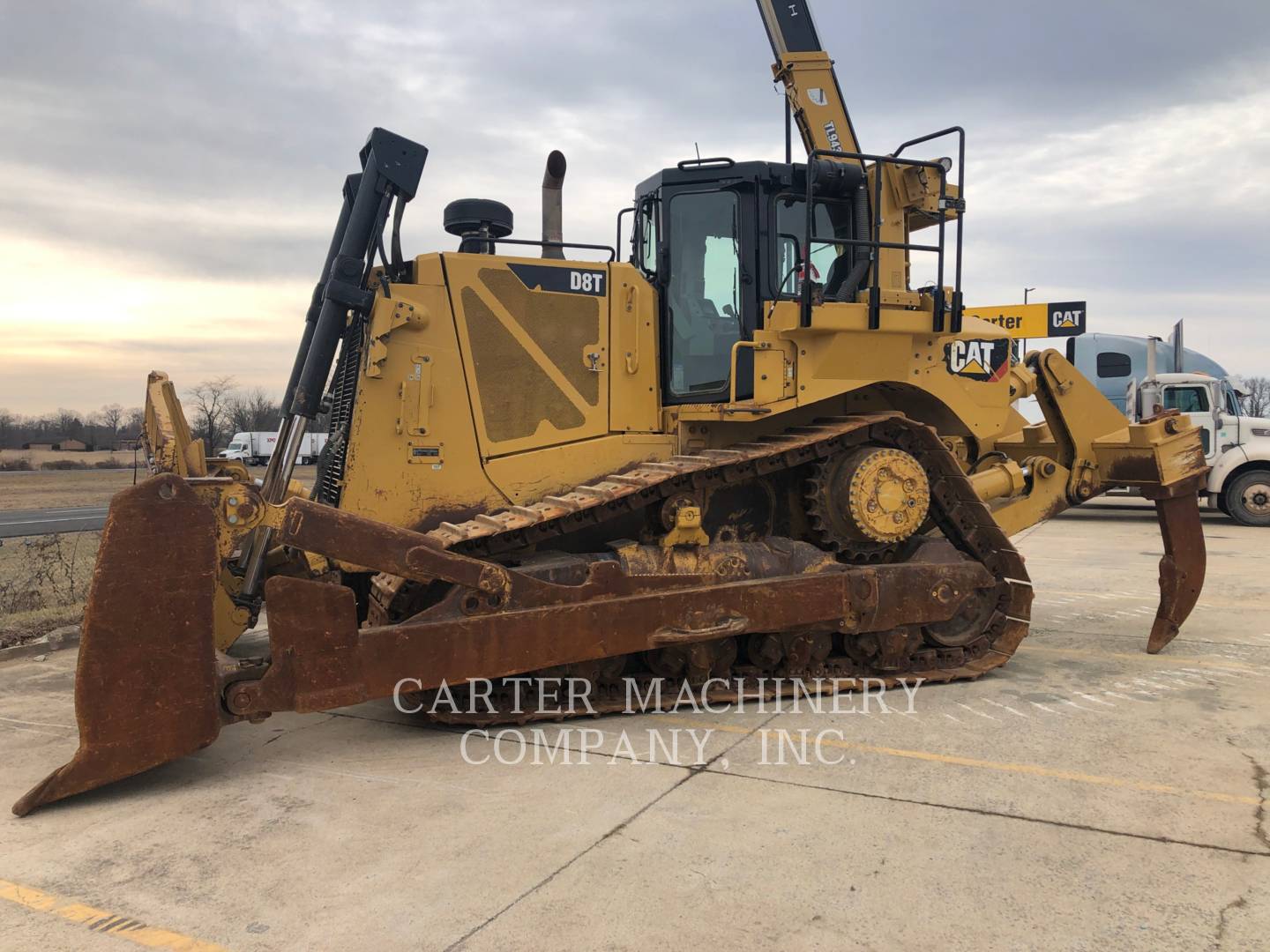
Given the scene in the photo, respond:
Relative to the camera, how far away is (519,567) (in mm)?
5270

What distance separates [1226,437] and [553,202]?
16.1 m

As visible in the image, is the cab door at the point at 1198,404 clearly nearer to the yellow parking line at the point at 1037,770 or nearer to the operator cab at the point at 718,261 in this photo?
the operator cab at the point at 718,261

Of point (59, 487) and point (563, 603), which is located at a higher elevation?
point (563, 603)

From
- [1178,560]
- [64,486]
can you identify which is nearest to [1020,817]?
[1178,560]

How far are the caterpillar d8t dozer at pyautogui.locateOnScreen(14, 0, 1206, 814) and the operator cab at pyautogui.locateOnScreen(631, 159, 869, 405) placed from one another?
0.06ft

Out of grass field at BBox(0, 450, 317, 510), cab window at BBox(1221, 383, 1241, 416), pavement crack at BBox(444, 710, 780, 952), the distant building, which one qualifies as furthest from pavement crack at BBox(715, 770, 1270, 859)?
the distant building

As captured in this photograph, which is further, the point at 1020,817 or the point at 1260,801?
the point at 1260,801

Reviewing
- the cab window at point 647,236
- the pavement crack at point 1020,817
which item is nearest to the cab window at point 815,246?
the cab window at point 647,236

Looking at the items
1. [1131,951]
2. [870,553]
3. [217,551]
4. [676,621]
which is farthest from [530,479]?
[1131,951]

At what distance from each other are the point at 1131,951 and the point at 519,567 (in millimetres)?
3433

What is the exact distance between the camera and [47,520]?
18.8m

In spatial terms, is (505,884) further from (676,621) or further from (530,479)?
(530,479)

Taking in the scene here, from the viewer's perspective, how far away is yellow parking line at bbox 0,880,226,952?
9.82 feet

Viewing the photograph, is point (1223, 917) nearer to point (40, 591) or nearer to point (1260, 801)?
point (1260, 801)
